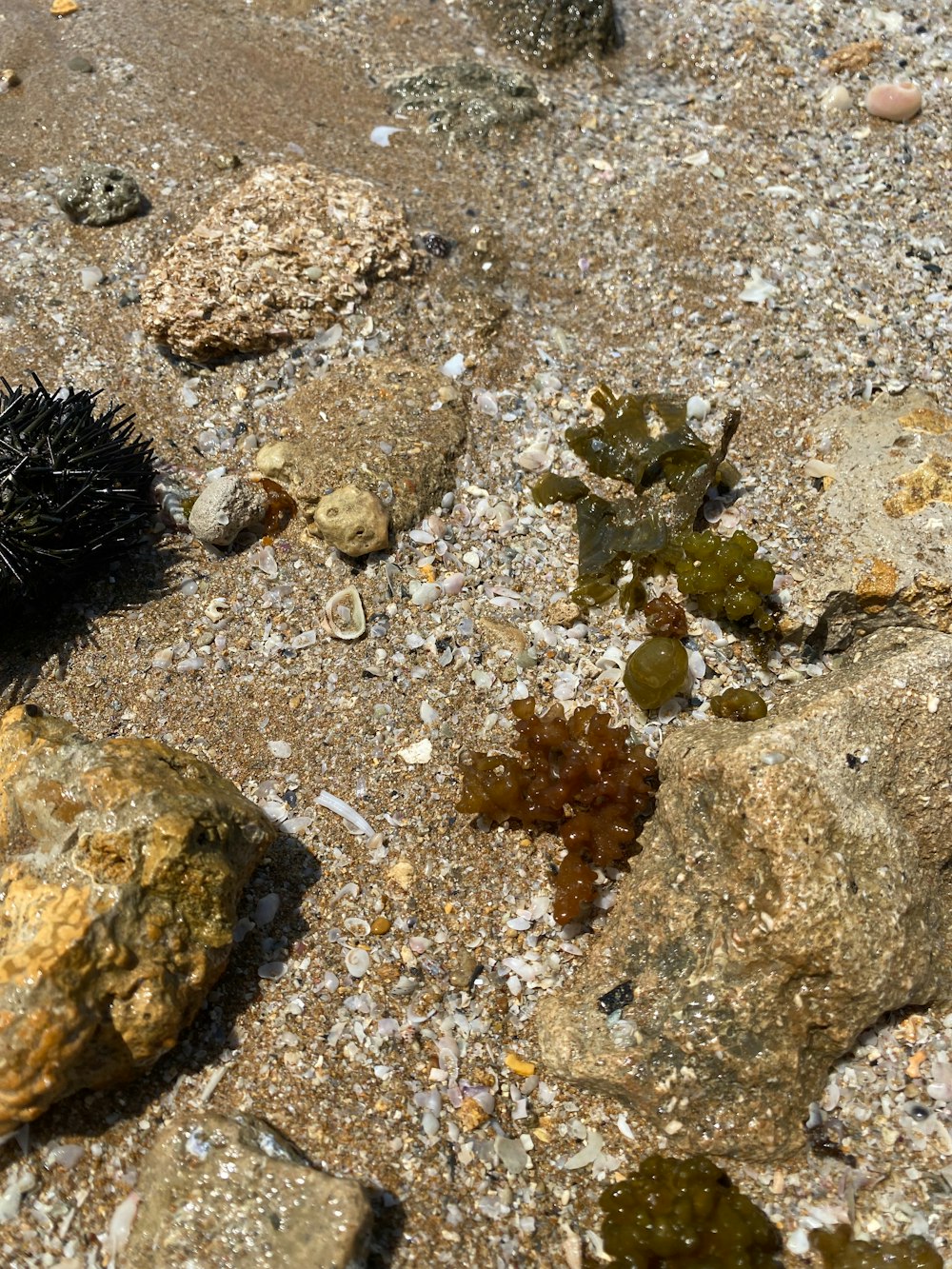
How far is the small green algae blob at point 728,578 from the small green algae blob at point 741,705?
1.24 ft

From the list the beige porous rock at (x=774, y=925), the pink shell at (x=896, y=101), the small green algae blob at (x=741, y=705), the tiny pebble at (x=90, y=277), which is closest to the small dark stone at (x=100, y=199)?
the tiny pebble at (x=90, y=277)

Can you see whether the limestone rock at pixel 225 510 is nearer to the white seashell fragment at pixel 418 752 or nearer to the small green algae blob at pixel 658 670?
the white seashell fragment at pixel 418 752

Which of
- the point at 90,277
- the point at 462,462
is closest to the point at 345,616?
the point at 462,462

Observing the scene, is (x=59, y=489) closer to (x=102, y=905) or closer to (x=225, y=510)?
(x=225, y=510)

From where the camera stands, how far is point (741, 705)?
4188 millimetres

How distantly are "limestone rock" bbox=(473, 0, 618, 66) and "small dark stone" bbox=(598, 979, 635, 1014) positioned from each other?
240 inches

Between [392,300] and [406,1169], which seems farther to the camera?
[392,300]

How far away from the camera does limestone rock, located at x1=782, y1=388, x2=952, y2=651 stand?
4.30 m

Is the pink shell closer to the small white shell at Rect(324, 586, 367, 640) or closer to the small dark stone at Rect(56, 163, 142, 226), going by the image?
the small dark stone at Rect(56, 163, 142, 226)

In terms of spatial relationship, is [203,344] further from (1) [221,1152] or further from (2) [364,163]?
(1) [221,1152]

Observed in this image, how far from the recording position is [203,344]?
17.2ft

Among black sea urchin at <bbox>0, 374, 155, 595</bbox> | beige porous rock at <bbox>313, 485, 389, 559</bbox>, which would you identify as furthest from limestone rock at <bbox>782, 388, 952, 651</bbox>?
black sea urchin at <bbox>0, 374, 155, 595</bbox>

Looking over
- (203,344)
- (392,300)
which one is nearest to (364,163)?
(392,300)

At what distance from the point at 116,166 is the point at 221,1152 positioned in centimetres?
548
